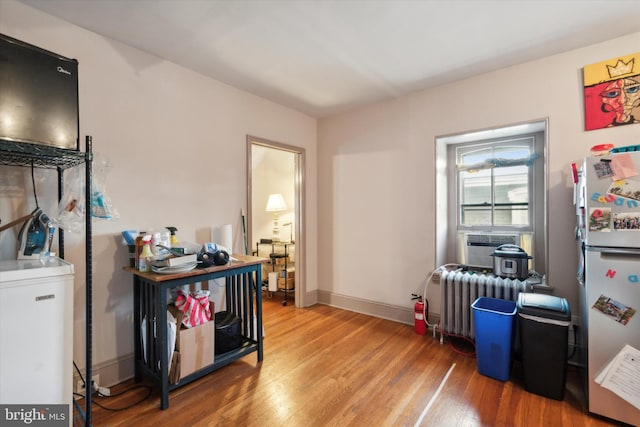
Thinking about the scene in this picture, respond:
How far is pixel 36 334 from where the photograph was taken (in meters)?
1.27

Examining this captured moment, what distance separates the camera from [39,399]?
4.18ft

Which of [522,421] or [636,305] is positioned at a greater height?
[636,305]

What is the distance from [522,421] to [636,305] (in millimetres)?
928

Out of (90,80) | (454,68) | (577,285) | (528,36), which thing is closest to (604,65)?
(528,36)

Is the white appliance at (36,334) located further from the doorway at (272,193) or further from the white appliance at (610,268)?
the doorway at (272,193)

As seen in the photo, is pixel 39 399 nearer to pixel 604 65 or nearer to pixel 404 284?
pixel 404 284

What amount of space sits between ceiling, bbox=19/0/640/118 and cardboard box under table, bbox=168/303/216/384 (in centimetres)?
201

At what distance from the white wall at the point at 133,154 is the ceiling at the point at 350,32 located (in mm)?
153

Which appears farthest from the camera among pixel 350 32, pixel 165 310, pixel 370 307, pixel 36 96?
pixel 370 307

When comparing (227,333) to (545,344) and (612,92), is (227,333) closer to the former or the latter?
(545,344)

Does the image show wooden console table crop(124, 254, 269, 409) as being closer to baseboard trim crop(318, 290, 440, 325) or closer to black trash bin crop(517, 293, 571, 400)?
baseboard trim crop(318, 290, 440, 325)

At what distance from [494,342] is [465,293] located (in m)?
0.57

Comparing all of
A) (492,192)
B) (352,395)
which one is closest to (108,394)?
(352,395)
